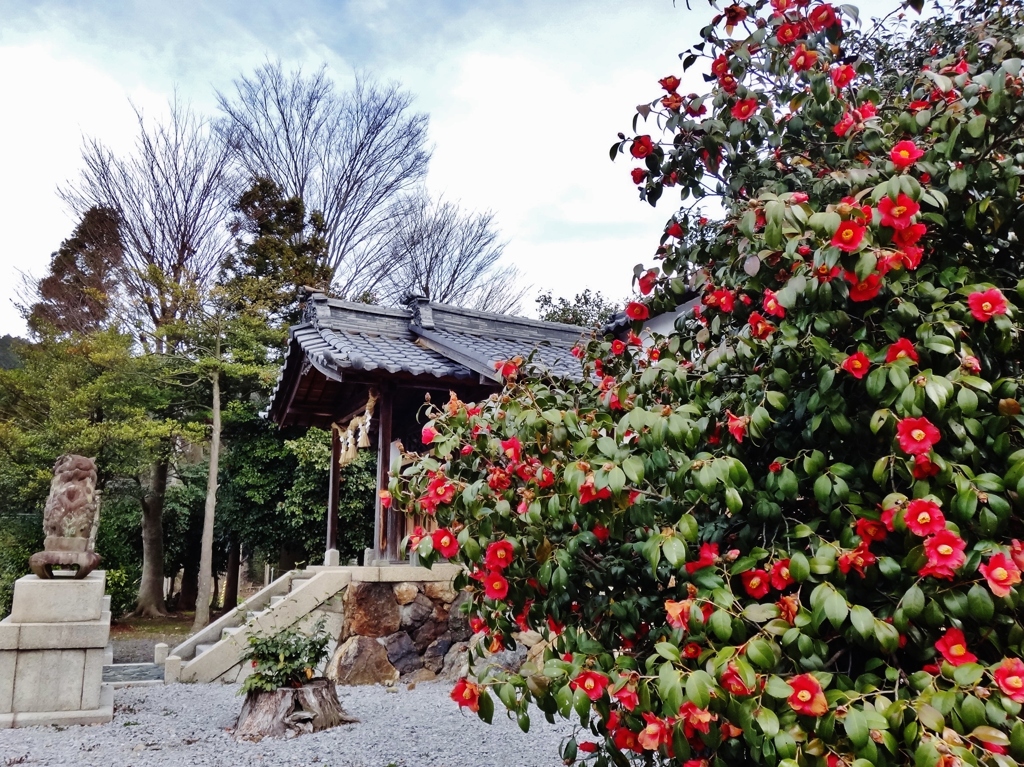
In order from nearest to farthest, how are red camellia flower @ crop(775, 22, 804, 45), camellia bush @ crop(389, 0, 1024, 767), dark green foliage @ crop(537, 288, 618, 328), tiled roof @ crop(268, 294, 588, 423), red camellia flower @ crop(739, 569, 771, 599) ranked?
camellia bush @ crop(389, 0, 1024, 767) → red camellia flower @ crop(739, 569, 771, 599) → red camellia flower @ crop(775, 22, 804, 45) → tiled roof @ crop(268, 294, 588, 423) → dark green foliage @ crop(537, 288, 618, 328)

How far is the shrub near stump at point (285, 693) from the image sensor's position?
4.43 metres

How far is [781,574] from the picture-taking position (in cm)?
150

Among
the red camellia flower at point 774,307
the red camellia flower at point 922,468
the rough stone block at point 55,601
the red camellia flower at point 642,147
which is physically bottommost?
the rough stone block at point 55,601

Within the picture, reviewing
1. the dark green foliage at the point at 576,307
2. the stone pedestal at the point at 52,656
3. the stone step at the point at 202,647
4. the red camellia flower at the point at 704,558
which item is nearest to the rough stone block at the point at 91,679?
the stone pedestal at the point at 52,656

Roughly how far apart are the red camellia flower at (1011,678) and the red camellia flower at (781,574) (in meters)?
0.38

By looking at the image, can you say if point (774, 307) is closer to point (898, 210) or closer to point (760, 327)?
point (760, 327)

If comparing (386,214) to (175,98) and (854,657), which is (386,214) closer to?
(175,98)

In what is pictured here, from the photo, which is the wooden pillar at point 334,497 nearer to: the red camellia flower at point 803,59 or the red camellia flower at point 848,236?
the red camellia flower at point 803,59

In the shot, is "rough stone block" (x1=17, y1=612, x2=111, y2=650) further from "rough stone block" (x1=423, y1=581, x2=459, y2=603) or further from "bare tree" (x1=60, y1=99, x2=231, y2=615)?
"bare tree" (x1=60, y1=99, x2=231, y2=615)

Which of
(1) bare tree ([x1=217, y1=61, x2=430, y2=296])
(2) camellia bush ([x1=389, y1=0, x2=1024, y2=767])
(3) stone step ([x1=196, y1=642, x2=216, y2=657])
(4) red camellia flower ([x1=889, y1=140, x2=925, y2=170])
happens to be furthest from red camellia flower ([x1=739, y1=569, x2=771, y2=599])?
(1) bare tree ([x1=217, y1=61, x2=430, y2=296])

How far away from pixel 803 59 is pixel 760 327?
2.83 ft

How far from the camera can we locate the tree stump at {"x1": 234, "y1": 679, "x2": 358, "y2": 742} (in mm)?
4402

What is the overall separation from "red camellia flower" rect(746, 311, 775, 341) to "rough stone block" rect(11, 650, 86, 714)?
538cm

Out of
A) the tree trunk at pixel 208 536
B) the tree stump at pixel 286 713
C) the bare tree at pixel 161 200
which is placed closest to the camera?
the tree stump at pixel 286 713
